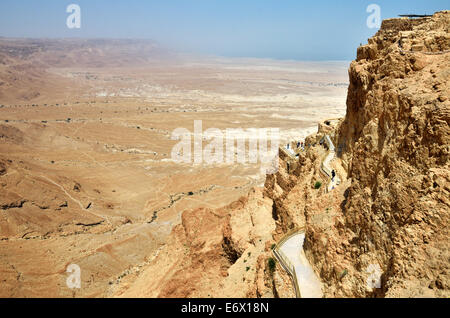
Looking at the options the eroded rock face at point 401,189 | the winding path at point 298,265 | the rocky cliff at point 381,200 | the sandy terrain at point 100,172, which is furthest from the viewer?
the sandy terrain at point 100,172

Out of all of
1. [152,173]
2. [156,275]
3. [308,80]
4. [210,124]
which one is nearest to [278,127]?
[210,124]

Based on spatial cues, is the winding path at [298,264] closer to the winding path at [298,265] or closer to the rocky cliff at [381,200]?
the winding path at [298,265]

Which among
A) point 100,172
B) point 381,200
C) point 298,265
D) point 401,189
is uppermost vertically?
point 401,189

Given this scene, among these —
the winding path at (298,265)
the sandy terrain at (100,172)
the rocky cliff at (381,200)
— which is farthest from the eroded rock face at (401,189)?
the sandy terrain at (100,172)

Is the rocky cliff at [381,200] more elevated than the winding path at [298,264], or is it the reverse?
the rocky cliff at [381,200]

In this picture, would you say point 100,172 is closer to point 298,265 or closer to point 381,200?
point 298,265

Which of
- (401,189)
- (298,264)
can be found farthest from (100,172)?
(401,189)

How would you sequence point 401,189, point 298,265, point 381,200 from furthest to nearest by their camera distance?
point 298,265, point 381,200, point 401,189

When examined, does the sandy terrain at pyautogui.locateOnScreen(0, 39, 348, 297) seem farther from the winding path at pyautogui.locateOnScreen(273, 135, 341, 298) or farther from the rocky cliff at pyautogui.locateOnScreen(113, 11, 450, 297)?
the winding path at pyautogui.locateOnScreen(273, 135, 341, 298)

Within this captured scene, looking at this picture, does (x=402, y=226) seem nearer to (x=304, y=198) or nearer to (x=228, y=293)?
(x=304, y=198)
